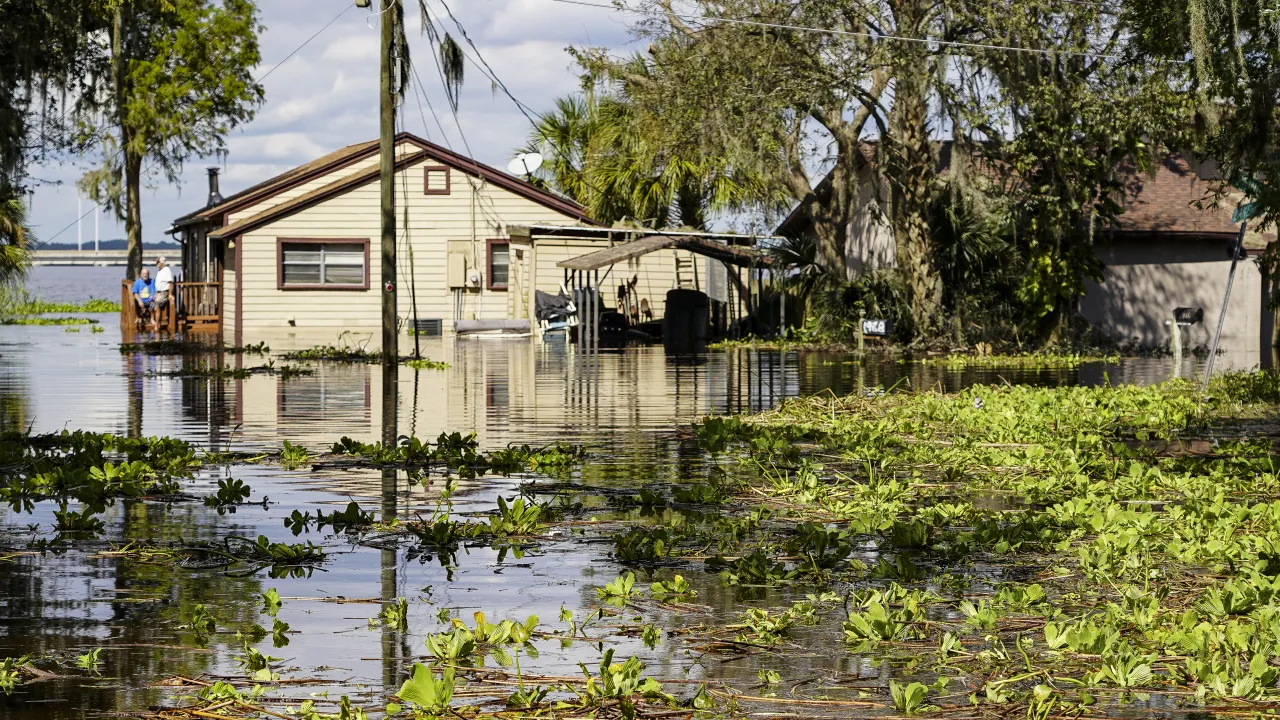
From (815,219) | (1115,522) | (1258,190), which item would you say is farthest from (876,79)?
(1115,522)

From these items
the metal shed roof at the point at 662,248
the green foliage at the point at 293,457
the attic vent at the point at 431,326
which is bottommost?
the green foliage at the point at 293,457

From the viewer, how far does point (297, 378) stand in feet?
74.2

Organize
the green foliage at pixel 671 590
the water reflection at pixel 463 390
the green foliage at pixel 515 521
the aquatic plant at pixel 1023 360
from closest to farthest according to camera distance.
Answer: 1. the green foliage at pixel 671 590
2. the green foliage at pixel 515 521
3. the water reflection at pixel 463 390
4. the aquatic plant at pixel 1023 360

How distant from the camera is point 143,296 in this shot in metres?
42.8

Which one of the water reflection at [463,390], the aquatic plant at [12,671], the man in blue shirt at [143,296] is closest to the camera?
the aquatic plant at [12,671]

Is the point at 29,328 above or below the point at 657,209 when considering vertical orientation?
below

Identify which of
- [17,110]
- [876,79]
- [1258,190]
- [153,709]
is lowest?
[153,709]

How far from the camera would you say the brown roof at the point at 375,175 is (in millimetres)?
40344

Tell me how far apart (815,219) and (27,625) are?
31.8 metres

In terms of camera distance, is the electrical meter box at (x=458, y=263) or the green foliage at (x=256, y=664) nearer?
the green foliage at (x=256, y=664)

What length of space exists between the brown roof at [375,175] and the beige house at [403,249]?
0.04 metres

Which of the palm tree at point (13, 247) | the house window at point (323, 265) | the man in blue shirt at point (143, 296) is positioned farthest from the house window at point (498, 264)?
the palm tree at point (13, 247)

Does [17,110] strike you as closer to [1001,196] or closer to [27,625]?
[27,625]

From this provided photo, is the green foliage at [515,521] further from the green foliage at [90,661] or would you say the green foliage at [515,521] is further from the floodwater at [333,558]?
the green foliage at [90,661]
